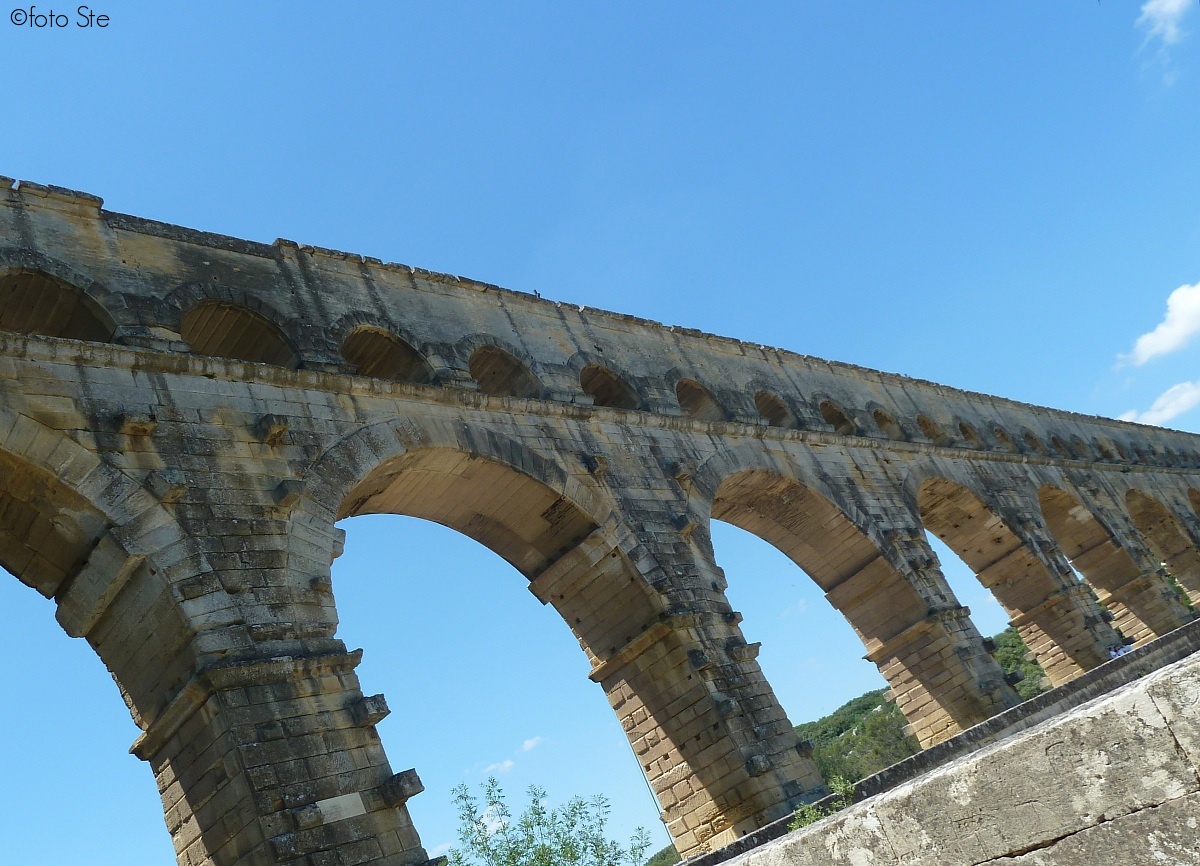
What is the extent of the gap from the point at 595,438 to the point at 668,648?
2908 mm

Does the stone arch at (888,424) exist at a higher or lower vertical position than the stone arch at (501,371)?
lower

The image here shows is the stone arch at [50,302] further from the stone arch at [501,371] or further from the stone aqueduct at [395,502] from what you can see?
the stone arch at [501,371]

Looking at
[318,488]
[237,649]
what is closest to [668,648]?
[318,488]

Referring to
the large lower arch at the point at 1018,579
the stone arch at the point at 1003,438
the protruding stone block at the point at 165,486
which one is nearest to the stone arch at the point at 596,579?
the protruding stone block at the point at 165,486

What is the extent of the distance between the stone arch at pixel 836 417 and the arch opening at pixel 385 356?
8.63m

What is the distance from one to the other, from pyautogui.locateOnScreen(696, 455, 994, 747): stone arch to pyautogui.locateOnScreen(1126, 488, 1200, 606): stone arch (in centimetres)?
1271

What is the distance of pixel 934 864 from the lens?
311cm

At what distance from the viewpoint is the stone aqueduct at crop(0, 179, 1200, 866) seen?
26.5ft

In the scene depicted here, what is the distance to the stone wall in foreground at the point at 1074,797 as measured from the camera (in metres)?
2.69

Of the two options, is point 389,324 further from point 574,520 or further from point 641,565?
point 641,565

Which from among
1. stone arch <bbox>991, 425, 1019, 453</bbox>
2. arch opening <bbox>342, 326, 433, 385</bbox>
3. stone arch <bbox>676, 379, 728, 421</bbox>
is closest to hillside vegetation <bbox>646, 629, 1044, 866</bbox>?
stone arch <bbox>991, 425, 1019, 453</bbox>

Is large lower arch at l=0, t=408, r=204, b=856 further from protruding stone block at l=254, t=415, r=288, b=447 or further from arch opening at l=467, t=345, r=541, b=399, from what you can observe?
arch opening at l=467, t=345, r=541, b=399

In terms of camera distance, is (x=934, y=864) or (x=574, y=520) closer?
(x=934, y=864)

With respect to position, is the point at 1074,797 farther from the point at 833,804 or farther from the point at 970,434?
the point at 970,434
